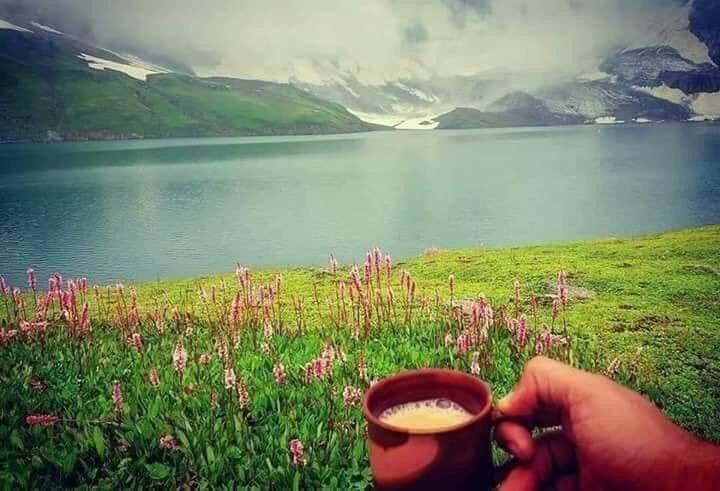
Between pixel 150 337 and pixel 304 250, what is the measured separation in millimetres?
31405

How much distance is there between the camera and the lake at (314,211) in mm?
39094

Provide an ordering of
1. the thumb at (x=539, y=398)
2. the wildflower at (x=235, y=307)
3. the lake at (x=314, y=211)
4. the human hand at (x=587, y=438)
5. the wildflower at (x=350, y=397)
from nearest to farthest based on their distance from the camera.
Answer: the human hand at (x=587, y=438) → the thumb at (x=539, y=398) → the wildflower at (x=350, y=397) → the wildflower at (x=235, y=307) → the lake at (x=314, y=211)

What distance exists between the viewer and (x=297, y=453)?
4117 millimetres

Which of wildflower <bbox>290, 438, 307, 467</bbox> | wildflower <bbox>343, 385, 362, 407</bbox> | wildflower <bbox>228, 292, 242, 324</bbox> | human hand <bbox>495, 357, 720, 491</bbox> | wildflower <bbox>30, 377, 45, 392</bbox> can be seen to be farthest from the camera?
wildflower <bbox>228, 292, 242, 324</bbox>

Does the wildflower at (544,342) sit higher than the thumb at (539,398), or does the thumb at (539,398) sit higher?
the thumb at (539,398)

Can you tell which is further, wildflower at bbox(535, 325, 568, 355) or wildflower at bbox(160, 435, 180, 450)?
wildflower at bbox(535, 325, 568, 355)

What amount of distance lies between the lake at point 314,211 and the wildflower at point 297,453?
98.5 ft

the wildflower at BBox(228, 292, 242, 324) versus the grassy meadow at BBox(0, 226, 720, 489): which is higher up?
the wildflower at BBox(228, 292, 242, 324)

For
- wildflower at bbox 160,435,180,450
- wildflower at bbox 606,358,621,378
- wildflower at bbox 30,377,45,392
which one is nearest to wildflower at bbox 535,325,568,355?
wildflower at bbox 606,358,621,378

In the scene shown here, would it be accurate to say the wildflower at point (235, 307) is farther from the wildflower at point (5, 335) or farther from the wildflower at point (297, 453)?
the wildflower at point (5, 335)

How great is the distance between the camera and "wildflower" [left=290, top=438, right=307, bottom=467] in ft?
13.1

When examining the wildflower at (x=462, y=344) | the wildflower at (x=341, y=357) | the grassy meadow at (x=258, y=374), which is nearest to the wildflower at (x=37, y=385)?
the grassy meadow at (x=258, y=374)

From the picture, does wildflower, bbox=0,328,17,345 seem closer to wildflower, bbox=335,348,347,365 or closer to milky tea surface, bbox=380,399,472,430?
wildflower, bbox=335,348,347,365

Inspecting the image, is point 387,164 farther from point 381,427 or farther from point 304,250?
point 381,427
